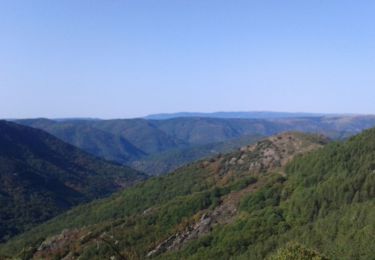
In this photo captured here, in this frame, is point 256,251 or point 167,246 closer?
point 256,251

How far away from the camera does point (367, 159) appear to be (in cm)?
19588

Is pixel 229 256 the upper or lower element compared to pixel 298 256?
lower

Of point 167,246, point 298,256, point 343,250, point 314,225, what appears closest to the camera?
point 298,256

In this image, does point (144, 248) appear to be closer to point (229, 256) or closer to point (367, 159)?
point (229, 256)

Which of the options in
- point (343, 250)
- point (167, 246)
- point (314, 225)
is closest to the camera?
point (343, 250)

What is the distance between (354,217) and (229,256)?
4285cm

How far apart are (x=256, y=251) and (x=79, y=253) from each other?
7786cm

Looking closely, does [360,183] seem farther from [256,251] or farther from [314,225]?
[256,251]

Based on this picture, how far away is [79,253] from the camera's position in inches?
7835

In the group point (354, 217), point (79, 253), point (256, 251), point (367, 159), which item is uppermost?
point (367, 159)

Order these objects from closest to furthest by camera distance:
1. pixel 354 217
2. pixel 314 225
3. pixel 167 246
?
pixel 354 217 → pixel 314 225 → pixel 167 246

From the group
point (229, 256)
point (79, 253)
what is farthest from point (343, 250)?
point (79, 253)

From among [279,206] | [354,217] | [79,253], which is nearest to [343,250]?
[354,217]

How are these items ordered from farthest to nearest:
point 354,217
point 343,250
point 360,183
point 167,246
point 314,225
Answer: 1. point 167,246
2. point 360,183
3. point 314,225
4. point 354,217
5. point 343,250
